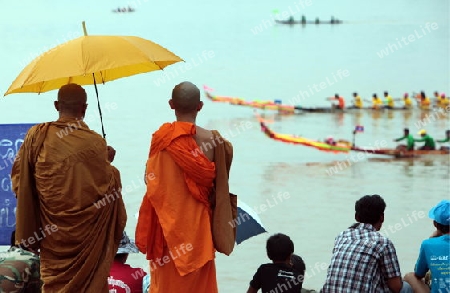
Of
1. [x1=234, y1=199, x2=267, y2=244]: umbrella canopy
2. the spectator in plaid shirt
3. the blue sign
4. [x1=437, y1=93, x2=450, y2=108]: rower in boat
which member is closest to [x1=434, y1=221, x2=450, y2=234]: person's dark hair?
the spectator in plaid shirt

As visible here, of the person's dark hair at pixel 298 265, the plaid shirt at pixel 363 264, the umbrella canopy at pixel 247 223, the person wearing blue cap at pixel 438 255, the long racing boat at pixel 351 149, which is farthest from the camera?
the long racing boat at pixel 351 149

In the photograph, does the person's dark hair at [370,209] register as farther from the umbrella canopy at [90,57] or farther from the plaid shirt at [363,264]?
the umbrella canopy at [90,57]

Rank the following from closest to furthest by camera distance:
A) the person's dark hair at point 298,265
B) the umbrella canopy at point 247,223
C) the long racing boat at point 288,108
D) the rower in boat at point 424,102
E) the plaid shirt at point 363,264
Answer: the plaid shirt at point 363,264, the person's dark hair at point 298,265, the umbrella canopy at point 247,223, the long racing boat at point 288,108, the rower in boat at point 424,102

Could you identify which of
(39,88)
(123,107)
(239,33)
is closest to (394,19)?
(239,33)

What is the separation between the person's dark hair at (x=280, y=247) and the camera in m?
3.35

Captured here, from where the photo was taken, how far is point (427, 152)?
14141 millimetres

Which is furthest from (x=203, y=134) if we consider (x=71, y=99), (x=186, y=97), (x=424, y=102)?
(x=424, y=102)

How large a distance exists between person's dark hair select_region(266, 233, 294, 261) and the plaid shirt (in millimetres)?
242

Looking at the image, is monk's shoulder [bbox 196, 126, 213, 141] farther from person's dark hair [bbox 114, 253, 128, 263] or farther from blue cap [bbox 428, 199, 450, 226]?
blue cap [bbox 428, 199, 450, 226]

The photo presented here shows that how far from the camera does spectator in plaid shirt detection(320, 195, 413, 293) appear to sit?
311 cm

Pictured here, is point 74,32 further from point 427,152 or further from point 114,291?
point 114,291

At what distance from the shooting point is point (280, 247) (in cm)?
336

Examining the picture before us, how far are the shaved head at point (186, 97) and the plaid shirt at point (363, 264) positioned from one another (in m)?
0.71

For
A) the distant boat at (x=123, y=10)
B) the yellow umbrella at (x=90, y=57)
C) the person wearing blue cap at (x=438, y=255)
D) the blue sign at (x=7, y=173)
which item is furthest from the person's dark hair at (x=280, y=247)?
the distant boat at (x=123, y=10)
